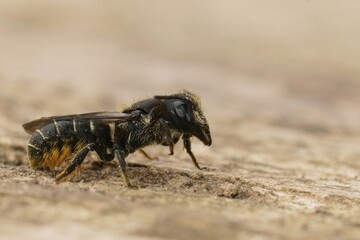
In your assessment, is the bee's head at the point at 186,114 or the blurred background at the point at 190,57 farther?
the blurred background at the point at 190,57

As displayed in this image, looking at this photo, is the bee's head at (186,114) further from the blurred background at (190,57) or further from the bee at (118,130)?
the blurred background at (190,57)

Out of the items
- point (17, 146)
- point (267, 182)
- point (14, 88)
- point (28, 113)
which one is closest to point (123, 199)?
point (267, 182)

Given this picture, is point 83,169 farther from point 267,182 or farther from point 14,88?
point 14,88

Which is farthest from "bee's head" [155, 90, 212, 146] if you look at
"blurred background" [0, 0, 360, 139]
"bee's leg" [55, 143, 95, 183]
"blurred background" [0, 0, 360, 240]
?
"blurred background" [0, 0, 360, 139]

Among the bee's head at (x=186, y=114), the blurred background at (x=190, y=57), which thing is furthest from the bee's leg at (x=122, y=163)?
the blurred background at (x=190, y=57)

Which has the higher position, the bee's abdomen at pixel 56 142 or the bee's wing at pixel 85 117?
the bee's wing at pixel 85 117

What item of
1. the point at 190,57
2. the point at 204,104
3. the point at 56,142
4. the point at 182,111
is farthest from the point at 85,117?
the point at 190,57

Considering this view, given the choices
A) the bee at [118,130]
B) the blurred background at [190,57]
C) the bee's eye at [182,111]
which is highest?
the blurred background at [190,57]
